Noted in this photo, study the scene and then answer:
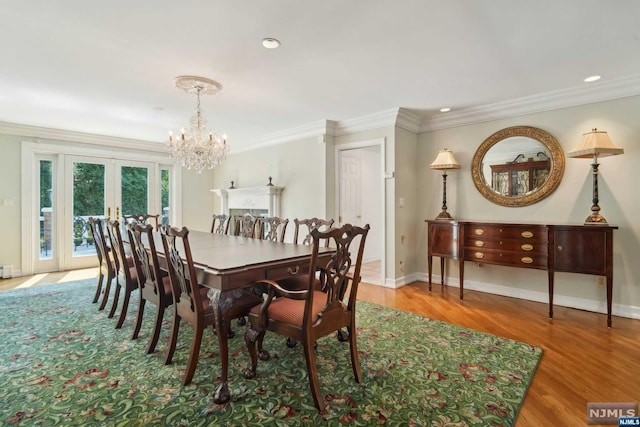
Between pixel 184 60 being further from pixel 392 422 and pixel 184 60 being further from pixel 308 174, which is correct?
pixel 392 422

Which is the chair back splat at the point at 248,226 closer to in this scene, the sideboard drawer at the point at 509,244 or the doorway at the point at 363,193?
the doorway at the point at 363,193

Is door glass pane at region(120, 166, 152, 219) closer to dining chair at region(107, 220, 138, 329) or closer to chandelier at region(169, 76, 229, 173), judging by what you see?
chandelier at region(169, 76, 229, 173)

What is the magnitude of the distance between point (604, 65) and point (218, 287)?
144 inches

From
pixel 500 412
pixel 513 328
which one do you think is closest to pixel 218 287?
pixel 500 412

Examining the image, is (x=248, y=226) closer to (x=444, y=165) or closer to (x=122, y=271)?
(x=122, y=271)

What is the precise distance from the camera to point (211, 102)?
388 cm

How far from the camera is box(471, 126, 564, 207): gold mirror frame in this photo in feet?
11.8

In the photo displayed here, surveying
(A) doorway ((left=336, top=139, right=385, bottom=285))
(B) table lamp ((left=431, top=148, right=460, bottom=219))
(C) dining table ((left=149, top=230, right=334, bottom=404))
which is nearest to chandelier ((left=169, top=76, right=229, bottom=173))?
(C) dining table ((left=149, top=230, right=334, bottom=404))

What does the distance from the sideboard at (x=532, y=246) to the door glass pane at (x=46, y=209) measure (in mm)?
5921

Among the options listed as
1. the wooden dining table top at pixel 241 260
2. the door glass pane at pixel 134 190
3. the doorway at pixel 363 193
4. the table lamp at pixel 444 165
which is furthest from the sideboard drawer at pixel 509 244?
the door glass pane at pixel 134 190

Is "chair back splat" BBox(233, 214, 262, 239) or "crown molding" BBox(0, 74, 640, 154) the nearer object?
"crown molding" BBox(0, 74, 640, 154)

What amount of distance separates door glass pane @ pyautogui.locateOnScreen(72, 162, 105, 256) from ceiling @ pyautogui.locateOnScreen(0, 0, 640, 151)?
159 centimetres

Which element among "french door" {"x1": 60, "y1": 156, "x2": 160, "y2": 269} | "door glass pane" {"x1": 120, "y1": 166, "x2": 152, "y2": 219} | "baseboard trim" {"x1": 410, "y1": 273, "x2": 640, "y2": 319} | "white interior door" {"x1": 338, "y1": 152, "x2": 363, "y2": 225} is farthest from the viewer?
"door glass pane" {"x1": 120, "y1": 166, "x2": 152, "y2": 219}

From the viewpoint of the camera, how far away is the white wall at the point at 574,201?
3221mm
